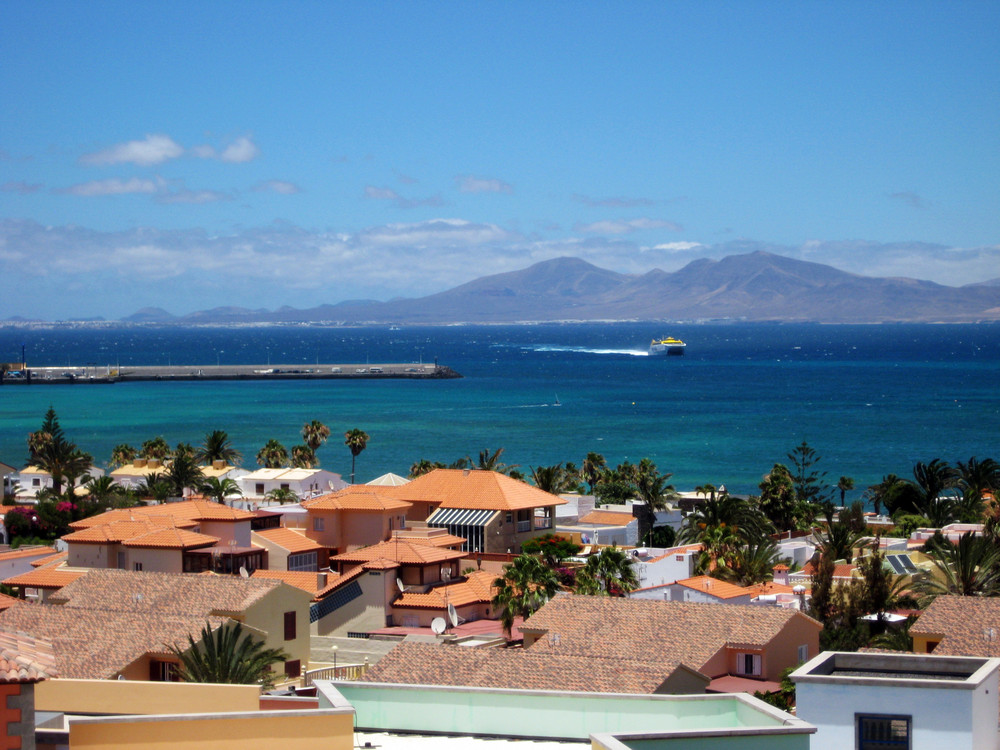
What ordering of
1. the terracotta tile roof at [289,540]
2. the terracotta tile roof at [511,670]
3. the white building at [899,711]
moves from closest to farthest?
the white building at [899,711]
the terracotta tile roof at [511,670]
the terracotta tile roof at [289,540]

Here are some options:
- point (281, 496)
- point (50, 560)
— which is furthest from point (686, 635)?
point (281, 496)

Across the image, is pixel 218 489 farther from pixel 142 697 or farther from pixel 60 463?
pixel 142 697

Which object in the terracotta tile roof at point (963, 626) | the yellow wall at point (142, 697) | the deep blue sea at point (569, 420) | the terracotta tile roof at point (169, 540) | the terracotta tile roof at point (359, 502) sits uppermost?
the yellow wall at point (142, 697)

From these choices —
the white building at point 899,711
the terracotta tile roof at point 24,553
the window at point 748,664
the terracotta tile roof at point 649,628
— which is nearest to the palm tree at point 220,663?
the terracotta tile roof at point 649,628

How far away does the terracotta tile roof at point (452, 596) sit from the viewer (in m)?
37.5

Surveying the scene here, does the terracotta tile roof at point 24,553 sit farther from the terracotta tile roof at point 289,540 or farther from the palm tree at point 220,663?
the palm tree at point 220,663

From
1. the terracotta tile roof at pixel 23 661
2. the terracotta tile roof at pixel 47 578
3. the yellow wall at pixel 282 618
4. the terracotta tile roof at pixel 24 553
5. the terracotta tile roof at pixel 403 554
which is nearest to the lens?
the terracotta tile roof at pixel 23 661

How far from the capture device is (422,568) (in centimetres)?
3894

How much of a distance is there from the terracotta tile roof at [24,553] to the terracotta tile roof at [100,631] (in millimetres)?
14122

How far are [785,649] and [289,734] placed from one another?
1972cm

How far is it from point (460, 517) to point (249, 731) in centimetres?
3562

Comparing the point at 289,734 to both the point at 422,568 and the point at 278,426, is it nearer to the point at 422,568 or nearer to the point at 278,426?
the point at 422,568

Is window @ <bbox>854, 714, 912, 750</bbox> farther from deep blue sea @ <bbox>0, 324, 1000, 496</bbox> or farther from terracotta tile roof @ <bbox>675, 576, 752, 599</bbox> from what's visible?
deep blue sea @ <bbox>0, 324, 1000, 496</bbox>

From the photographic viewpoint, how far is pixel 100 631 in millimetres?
26281
